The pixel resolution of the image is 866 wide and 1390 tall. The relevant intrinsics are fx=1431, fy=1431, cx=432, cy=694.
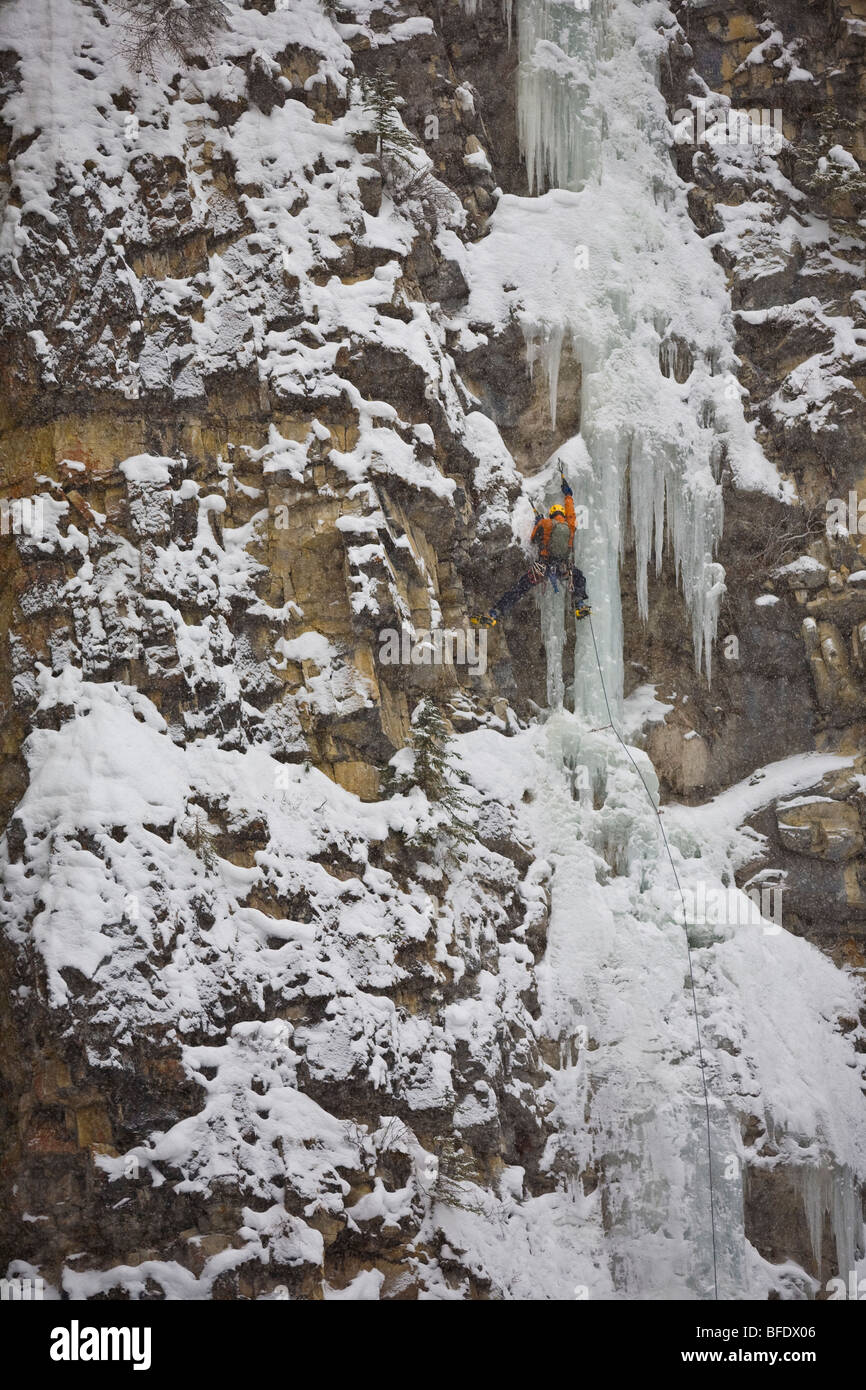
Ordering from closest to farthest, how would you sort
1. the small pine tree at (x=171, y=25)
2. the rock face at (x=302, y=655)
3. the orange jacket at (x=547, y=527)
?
the rock face at (x=302, y=655) < the small pine tree at (x=171, y=25) < the orange jacket at (x=547, y=527)

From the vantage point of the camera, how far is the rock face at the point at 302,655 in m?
10.6

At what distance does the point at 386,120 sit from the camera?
13602mm

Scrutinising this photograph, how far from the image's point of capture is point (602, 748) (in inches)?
544

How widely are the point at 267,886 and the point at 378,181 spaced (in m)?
6.71

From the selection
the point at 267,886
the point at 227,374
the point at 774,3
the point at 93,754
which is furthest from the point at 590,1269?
the point at 774,3

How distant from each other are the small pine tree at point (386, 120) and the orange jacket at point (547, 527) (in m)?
3.67

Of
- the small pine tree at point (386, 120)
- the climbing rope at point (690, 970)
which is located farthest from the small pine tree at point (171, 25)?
the climbing rope at point (690, 970)

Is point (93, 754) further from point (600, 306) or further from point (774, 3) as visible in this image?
point (774, 3)

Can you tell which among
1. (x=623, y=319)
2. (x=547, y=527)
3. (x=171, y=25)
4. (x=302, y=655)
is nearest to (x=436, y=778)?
(x=302, y=655)

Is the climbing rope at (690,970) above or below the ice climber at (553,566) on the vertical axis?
below

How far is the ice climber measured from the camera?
45.1 ft

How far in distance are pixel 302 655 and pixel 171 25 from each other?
5.82 metres

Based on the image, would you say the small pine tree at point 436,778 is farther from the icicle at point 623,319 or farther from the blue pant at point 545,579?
the icicle at point 623,319

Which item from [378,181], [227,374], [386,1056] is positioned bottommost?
[386,1056]
